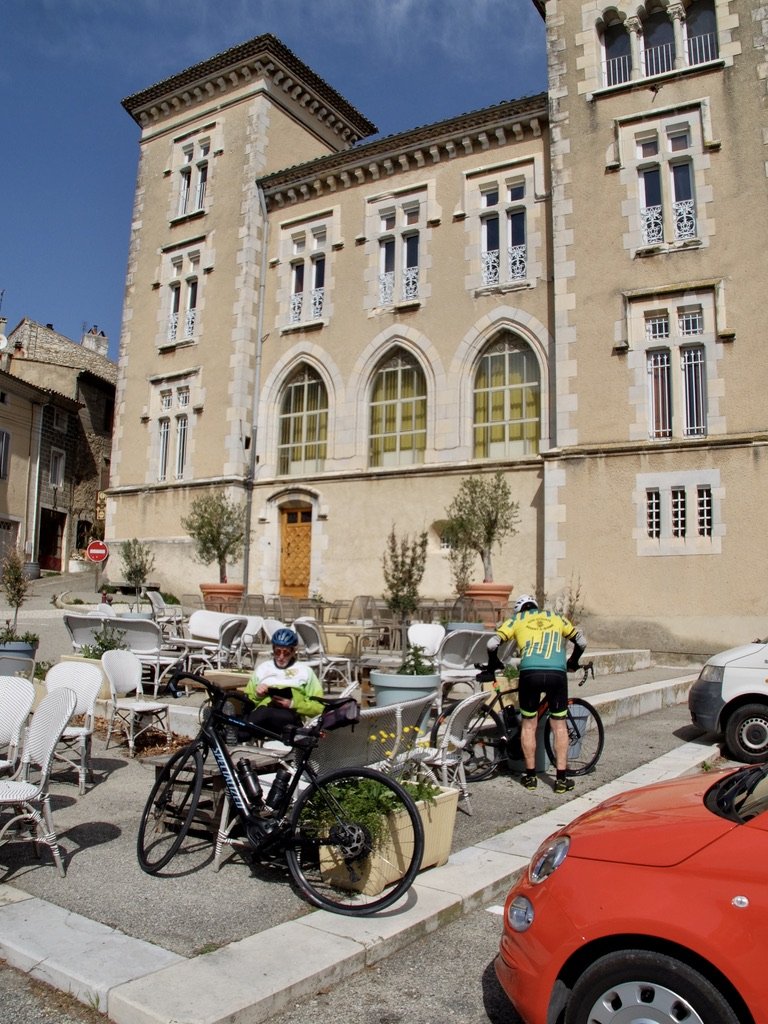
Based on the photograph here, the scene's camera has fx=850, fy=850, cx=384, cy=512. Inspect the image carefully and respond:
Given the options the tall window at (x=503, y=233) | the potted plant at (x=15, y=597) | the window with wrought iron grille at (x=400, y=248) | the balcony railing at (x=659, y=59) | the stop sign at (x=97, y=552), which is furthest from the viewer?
the stop sign at (x=97, y=552)

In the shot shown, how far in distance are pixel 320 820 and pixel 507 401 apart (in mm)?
17705

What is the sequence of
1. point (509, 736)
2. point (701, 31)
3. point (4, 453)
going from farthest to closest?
point (4, 453) < point (701, 31) < point (509, 736)

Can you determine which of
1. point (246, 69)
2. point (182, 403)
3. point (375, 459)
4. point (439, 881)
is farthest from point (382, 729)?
point (246, 69)

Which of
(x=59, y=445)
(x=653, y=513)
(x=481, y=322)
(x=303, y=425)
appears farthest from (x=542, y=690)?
(x=59, y=445)

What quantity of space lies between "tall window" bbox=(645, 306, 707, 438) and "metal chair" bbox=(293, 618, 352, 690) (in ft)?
32.6

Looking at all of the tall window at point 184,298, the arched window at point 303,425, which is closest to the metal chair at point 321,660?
the arched window at point 303,425

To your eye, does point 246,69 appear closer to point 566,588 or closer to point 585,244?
point 585,244

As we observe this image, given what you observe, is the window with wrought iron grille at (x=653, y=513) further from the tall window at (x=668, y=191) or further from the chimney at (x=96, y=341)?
the chimney at (x=96, y=341)

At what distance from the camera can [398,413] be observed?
910 inches

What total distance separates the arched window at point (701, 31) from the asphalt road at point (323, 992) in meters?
19.0

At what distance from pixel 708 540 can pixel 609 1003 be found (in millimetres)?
15459

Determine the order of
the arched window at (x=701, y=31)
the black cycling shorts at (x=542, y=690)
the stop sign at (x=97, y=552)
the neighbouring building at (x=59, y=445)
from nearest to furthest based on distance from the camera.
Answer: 1. the black cycling shorts at (x=542, y=690)
2. the arched window at (x=701, y=31)
3. the stop sign at (x=97, y=552)
4. the neighbouring building at (x=59, y=445)

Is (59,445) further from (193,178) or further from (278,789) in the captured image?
(278,789)

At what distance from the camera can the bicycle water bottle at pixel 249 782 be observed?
480 cm
